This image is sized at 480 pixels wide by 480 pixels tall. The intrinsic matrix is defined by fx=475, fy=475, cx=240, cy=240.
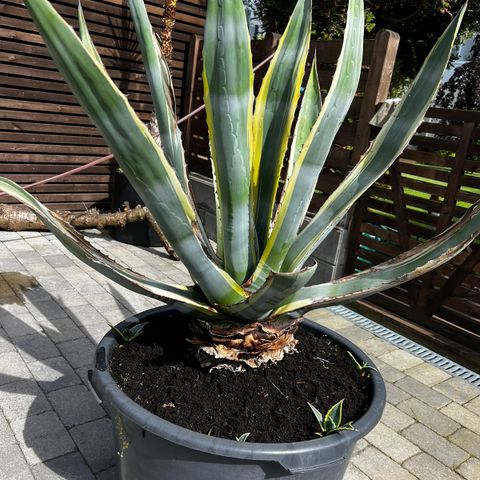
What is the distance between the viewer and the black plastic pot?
15.9ft

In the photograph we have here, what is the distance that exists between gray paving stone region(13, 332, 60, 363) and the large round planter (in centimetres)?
143

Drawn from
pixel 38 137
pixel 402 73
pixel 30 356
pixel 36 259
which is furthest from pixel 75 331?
pixel 402 73

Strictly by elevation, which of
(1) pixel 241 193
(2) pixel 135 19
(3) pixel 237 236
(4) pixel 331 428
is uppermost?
(2) pixel 135 19

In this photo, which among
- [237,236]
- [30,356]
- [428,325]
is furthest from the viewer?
[428,325]

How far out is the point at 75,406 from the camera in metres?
2.29

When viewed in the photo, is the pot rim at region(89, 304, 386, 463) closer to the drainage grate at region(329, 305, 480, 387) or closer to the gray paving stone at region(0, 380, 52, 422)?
the gray paving stone at region(0, 380, 52, 422)

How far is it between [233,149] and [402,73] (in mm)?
12537

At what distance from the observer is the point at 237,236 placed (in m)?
1.32

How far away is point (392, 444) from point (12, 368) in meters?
1.99

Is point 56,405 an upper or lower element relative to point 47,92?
lower

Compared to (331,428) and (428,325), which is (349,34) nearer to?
(331,428)

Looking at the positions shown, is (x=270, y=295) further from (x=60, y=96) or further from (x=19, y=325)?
(x=60, y=96)

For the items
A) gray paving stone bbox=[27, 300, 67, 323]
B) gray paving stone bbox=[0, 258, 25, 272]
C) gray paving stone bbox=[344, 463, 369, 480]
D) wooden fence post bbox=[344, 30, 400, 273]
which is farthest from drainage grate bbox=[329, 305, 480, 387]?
gray paving stone bbox=[0, 258, 25, 272]

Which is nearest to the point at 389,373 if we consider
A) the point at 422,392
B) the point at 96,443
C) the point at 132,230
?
the point at 422,392
